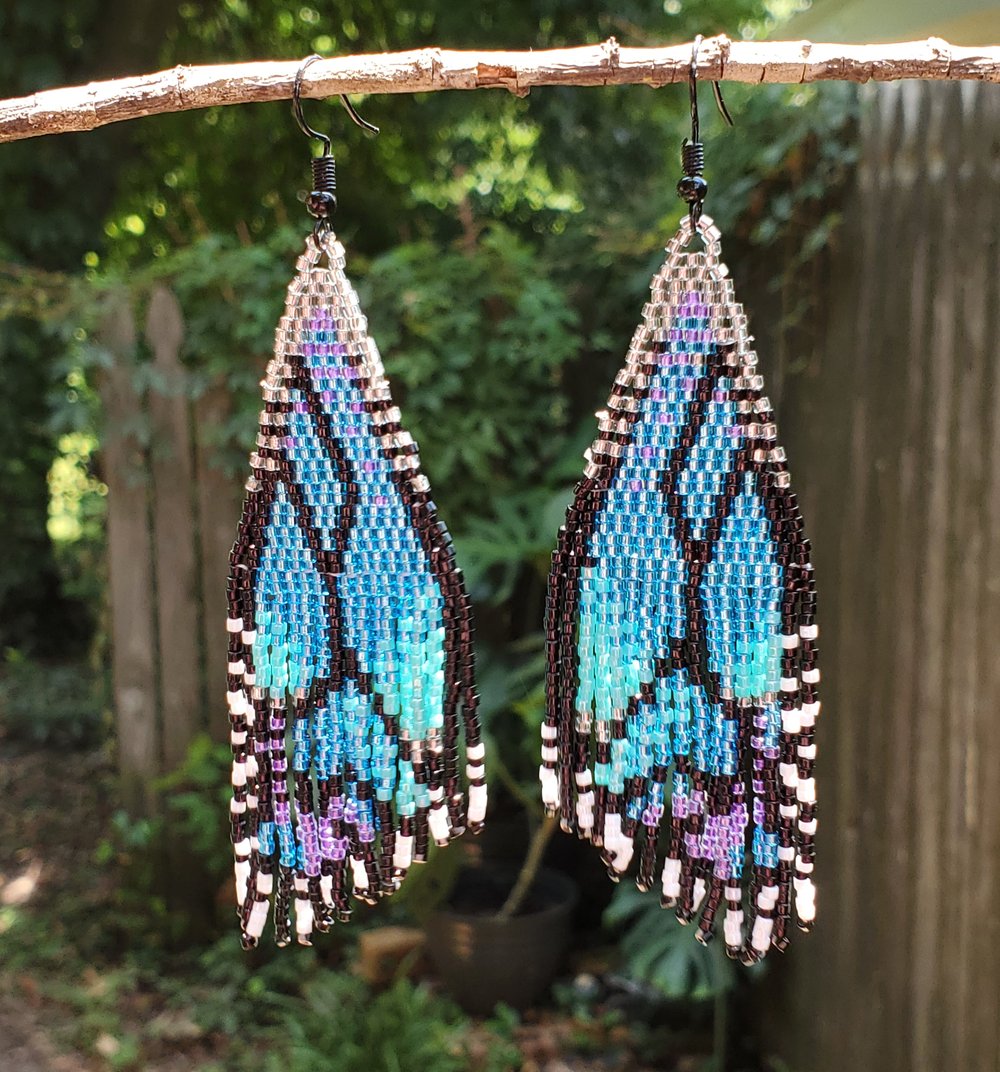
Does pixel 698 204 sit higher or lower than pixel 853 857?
higher

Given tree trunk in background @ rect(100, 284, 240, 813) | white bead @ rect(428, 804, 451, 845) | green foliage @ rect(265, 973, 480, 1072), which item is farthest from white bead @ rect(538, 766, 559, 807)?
tree trunk in background @ rect(100, 284, 240, 813)

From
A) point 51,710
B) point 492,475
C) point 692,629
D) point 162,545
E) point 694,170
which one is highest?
point 694,170

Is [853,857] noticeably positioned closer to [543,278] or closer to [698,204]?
[698,204]

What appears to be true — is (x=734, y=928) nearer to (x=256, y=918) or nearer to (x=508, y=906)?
(x=256, y=918)

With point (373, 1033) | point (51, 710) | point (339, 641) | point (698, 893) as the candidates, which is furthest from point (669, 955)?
point (51, 710)

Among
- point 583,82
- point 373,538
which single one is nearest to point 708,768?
point 373,538

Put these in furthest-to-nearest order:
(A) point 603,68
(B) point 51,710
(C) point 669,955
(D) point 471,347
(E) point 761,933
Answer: (B) point 51,710
(D) point 471,347
(C) point 669,955
(E) point 761,933
(A) point 603,68

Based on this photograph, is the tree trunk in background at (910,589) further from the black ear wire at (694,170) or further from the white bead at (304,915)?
the white bead at (304,915)
